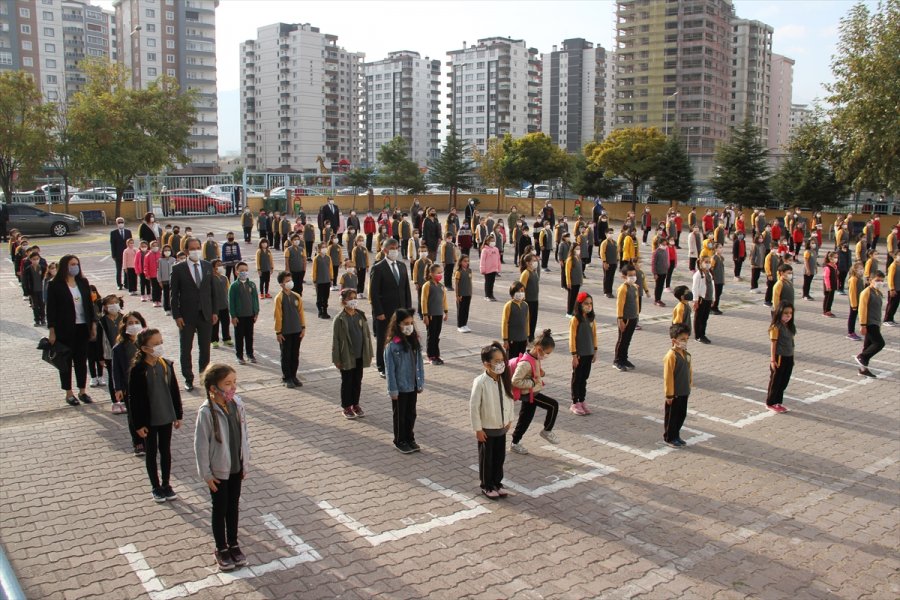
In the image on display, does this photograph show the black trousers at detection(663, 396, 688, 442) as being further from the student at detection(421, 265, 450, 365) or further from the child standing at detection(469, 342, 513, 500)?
the student at detection(421, 265, 450, 365)

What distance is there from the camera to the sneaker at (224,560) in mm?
6062

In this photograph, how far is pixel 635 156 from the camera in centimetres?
4494

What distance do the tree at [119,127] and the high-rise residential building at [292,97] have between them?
74.8 meters

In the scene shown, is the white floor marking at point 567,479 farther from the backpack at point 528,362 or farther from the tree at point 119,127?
the tree at point 119,127

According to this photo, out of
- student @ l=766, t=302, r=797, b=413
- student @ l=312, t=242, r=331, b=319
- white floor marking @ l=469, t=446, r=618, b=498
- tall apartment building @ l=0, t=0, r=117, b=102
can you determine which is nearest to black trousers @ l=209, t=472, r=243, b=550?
white floor marking @ l=469, t=446, r=618, b=498

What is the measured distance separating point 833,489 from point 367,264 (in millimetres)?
13320

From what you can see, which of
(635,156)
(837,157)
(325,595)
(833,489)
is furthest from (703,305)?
(635,156)

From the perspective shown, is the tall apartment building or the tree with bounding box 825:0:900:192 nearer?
the tree with bounding box 825:0:900:192

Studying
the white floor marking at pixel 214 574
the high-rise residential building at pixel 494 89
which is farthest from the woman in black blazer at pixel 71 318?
the high-rise residential building at pixel 494 89

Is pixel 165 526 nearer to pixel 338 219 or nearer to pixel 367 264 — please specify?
pixel 367 264

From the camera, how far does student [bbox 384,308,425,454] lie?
333 inches

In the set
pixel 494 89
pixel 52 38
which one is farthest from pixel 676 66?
pixel 52 38

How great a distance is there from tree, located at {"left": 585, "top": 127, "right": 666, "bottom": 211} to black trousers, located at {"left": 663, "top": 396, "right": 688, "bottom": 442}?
3766cm

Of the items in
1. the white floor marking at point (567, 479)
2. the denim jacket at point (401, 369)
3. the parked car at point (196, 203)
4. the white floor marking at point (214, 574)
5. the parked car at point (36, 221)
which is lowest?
the white floor marking at point (214, 574)
